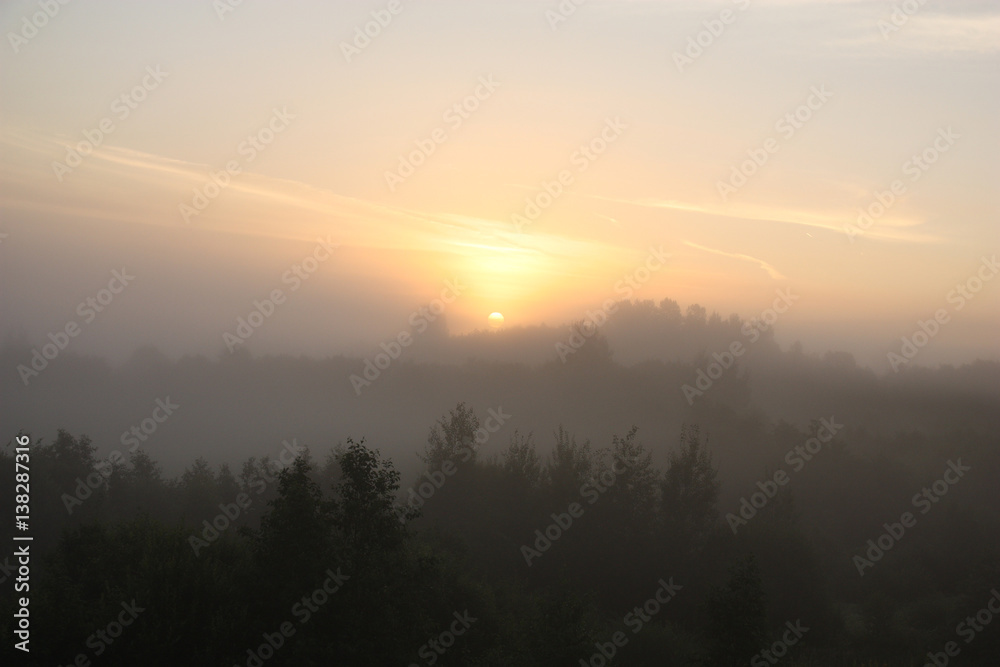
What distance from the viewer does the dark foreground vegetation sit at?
33.4 meters

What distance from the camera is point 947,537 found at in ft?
278

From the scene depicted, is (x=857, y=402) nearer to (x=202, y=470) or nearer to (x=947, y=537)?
(x=947, y=537)

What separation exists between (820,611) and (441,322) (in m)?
129

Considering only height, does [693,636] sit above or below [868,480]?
below

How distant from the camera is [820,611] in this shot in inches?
2448

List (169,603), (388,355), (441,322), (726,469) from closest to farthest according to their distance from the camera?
(169,603)
(726,469)
(388,355)
(441,322)

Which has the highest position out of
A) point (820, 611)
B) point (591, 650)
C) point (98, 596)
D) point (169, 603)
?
point (820, 611)

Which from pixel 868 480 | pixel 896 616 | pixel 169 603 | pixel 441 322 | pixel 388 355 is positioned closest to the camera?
pixel 169 603

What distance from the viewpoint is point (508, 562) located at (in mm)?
67000

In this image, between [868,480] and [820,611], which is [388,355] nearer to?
[868,480]

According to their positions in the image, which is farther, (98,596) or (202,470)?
(202,470)

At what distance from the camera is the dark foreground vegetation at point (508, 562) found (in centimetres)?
3344

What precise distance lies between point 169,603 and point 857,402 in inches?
5899

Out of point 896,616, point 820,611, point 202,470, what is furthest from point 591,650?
point 202,470
